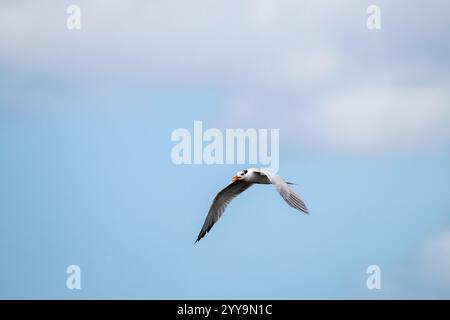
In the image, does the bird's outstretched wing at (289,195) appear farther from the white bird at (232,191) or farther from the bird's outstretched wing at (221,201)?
the bird's outstretched wing at (221,201)

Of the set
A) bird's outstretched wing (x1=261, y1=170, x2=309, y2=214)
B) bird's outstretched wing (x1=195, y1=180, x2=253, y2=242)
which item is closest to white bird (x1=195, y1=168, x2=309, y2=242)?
bird's outstretched wing (x1=195, y1=180, x2=253, y2=242)

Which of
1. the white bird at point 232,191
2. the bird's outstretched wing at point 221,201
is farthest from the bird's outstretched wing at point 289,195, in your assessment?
the bird's outstretched wing at point 221,201

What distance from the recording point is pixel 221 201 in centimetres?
2625

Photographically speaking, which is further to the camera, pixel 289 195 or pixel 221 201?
pixel 221 201

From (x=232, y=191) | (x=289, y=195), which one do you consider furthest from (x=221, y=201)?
(x=289, y=195)

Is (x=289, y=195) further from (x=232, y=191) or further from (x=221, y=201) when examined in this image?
(x=221, y=201)

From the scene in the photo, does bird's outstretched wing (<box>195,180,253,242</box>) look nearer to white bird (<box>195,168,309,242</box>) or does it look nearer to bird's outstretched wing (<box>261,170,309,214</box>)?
white bird (<box>195,168,309,242</box>)

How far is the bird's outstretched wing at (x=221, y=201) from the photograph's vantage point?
25969 millimetres

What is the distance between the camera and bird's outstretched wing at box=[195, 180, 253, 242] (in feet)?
85.2

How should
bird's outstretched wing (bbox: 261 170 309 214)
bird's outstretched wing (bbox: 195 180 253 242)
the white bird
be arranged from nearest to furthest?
bird's outstretched wing (bbox: 261 170 309 214) < the white bird < bird's outstretched wing (bbox: 195 180 253 242)
